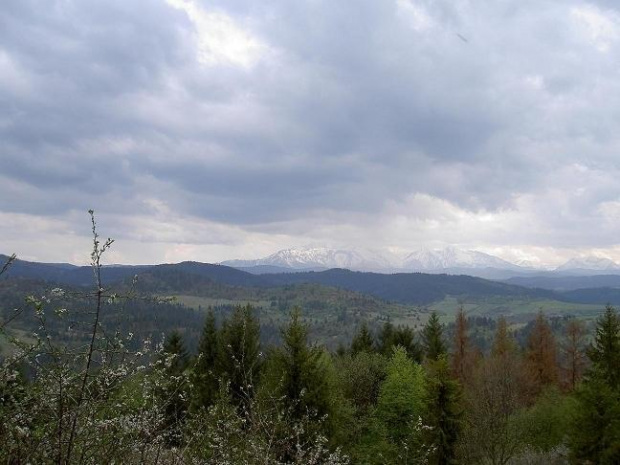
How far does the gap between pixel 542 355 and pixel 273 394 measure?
3782 centimetres

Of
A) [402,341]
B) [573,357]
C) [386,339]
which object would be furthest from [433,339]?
[573,357]

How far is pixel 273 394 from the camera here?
15.3m

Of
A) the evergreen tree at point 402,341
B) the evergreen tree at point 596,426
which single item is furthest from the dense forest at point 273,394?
the evergreen tree at point 402,341

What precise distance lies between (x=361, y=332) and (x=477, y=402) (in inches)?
779

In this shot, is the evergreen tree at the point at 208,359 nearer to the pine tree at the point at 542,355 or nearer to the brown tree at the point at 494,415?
the brown tree at the point at 494,415

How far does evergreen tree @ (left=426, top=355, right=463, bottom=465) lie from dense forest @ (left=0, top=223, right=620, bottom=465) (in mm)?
70

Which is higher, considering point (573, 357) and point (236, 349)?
point (236, 349)

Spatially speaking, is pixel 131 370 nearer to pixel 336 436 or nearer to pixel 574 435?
pixel 336 436

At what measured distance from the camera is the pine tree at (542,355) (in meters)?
43.4

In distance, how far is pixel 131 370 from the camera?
468cm

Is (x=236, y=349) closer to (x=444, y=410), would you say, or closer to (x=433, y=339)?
(x=444, y=410)

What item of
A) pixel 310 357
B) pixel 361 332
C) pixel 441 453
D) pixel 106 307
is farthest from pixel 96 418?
pixel 361 332

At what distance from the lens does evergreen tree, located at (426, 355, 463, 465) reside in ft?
78.0

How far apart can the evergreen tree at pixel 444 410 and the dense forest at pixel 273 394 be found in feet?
0.23
